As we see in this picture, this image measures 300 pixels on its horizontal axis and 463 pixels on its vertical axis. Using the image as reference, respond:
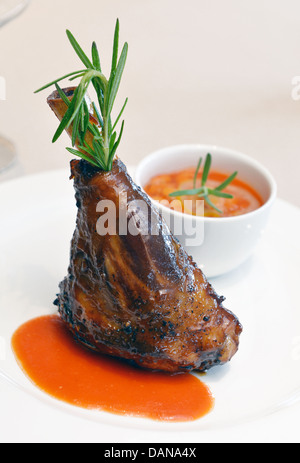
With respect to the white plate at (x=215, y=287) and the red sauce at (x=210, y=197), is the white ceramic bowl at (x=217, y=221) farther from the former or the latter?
the white plate at (x=215, y=287)

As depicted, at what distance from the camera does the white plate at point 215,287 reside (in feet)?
5.96

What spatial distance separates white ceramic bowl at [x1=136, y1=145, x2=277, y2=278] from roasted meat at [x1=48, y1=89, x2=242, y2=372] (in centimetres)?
37

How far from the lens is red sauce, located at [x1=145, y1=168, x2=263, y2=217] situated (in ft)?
8.29

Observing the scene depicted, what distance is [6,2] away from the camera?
11.3 ft

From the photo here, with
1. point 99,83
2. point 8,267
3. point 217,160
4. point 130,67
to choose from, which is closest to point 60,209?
point 8,267

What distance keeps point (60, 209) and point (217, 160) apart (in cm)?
82

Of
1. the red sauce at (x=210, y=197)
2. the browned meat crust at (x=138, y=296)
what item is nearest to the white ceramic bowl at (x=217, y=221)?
the red sauce at (x=210, y=197)

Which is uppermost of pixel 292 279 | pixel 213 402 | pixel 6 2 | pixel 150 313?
pixel 6 2

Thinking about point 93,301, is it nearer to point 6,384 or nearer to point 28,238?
point 6,384

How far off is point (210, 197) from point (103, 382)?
38.7 inches

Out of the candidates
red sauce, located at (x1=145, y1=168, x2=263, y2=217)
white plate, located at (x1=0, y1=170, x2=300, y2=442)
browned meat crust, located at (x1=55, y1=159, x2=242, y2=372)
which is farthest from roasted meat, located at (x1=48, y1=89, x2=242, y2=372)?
red sauce, located at (x1=145, y1=168, x2=263, y2=217)

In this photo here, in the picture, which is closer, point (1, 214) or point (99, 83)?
point (99, 83)

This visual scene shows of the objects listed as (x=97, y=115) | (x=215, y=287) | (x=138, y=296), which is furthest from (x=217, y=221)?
(x=97, y=115)

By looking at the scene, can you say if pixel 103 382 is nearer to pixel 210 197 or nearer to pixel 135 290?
pixel 135 290
